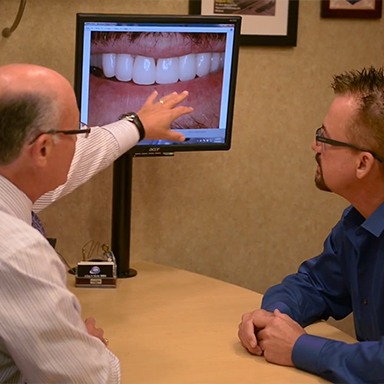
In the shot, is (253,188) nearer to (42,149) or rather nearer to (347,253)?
(347,253)

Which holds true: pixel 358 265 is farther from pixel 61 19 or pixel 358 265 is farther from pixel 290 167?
pixel 61 19

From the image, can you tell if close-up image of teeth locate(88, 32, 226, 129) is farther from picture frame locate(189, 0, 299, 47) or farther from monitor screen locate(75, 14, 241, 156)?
picture frame locate(189, 0, 299, 47)

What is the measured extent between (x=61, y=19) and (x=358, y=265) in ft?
3.94

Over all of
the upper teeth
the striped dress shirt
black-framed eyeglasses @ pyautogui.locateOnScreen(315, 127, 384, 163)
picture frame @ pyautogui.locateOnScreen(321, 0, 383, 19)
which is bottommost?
the striped dress shirt

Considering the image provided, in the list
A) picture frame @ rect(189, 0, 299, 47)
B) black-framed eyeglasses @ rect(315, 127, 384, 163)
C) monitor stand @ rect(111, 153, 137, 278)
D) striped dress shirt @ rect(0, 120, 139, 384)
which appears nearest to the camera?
striped dress shirt @ rect(0, 120, 139, 384)

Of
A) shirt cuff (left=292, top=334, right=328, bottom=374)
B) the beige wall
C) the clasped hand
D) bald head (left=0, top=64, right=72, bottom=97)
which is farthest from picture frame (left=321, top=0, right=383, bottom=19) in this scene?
bald head (left=0, top=64, right=72, bottom=97)

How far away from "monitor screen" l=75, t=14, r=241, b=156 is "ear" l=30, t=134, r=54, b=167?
88 cm

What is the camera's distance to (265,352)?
1.89 metres

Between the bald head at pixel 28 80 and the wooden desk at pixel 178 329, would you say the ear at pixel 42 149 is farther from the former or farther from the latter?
the wooden desk at pixel 178 329

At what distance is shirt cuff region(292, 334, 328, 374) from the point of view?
5.94 feet

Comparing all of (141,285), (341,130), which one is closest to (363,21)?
(341,130)

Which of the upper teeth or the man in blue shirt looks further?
the upper teeth

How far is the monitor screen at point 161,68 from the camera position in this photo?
2.39 meters

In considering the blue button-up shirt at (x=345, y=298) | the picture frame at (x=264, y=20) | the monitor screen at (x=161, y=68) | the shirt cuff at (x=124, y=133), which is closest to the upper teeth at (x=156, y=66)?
the monitor screen at (x=161, y=68)
